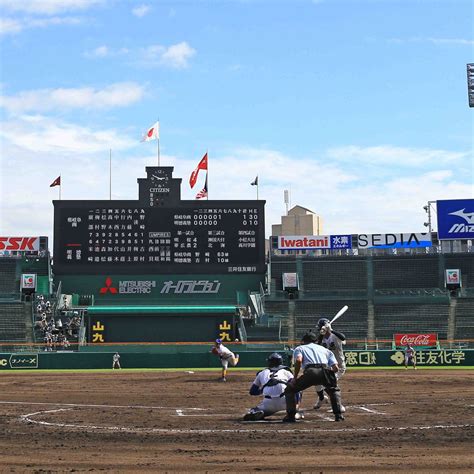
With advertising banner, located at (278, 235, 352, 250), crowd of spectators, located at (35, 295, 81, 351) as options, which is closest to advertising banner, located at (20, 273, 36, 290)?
crowd of spectators, located at (35, 295, 81, 351)

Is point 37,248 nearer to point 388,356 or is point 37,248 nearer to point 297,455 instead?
point 388,356

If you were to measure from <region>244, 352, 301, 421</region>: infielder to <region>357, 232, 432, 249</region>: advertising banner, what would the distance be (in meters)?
45.1

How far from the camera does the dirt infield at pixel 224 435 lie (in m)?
9.66

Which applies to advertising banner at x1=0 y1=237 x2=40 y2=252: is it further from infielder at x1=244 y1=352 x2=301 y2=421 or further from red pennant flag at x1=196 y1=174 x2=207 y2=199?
infielder at x1=244 y1=352 x2=301 y2=421

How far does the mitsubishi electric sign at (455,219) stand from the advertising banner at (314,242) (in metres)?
7.17

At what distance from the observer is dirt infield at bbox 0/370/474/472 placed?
966 cm

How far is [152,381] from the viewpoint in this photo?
29.8 metres

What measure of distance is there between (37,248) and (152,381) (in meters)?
30.1

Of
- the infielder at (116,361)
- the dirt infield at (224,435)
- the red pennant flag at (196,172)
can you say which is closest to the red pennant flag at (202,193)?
the red pennant flag at (196,172)

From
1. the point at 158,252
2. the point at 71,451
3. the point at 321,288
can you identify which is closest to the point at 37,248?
the point at 158,252

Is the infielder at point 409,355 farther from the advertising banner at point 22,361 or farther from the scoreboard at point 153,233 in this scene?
the advertising banner at point 22,361

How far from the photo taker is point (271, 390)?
14.5m

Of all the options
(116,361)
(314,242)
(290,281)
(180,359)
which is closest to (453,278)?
(314,242)

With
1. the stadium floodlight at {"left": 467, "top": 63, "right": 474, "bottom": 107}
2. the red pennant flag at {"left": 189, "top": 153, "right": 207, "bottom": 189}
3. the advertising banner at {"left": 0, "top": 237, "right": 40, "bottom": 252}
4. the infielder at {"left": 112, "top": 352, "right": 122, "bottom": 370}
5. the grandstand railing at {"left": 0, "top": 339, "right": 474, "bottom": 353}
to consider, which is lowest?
the infielder at {"left": 112, "top": 352, "right": 122, "bottom": 370}
